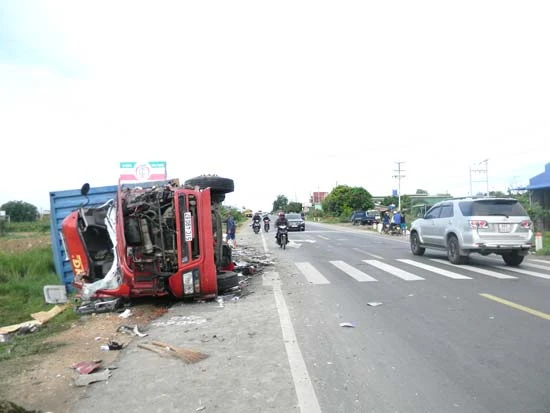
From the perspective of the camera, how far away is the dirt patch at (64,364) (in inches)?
187

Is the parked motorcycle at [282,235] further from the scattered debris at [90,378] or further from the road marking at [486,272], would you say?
the scattered debris at [90,378]

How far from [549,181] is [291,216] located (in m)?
20.2

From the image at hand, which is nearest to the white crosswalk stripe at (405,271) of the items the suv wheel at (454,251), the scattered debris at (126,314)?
the suv wheel at (454,251)

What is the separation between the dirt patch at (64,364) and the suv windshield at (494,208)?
9.57 metres

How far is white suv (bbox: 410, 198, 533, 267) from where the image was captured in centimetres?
1370

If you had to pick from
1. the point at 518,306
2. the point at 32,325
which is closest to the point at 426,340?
the point at 518,306

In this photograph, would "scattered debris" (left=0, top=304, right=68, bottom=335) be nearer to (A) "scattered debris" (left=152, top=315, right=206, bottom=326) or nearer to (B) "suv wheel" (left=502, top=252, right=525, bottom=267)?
(A) "scattered debris" (left=152, top=315, right=206, bottom=326)

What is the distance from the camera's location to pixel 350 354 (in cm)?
583

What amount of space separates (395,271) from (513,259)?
3.99 metres

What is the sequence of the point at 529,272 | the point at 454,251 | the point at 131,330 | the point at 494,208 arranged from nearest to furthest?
the point at 131,330 < the point at 529,272 < the point at 494,208 < the point at 454,251

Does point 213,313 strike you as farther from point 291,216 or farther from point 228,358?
point 291,216

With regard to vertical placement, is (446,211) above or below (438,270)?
above

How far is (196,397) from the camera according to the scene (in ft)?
15.0

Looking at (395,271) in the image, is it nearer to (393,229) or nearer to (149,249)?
(149,249)
